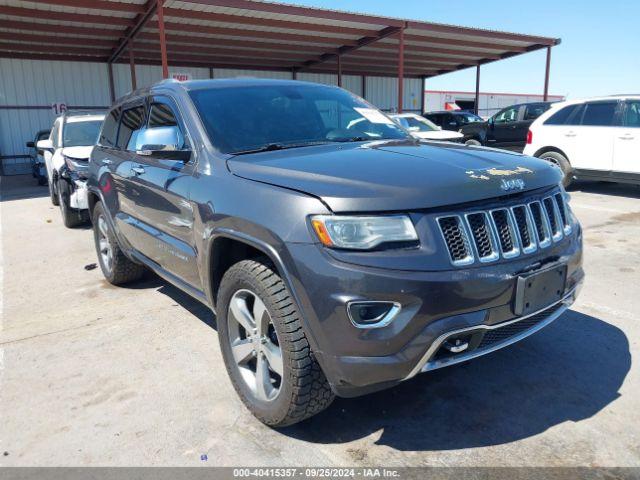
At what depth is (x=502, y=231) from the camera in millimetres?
2361

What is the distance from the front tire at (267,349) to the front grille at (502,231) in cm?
77

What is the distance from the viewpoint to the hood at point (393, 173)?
218cm

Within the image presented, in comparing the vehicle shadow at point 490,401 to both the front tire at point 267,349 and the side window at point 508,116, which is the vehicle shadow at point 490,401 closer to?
the front tire at point 267,349

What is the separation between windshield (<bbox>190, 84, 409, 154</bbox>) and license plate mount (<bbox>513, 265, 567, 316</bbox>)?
4.85 feet

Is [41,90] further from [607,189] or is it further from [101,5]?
[607,189]

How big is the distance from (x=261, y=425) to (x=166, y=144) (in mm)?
1756

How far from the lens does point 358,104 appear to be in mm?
3996

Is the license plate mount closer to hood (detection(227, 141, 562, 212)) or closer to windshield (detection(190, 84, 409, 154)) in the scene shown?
hood (detection(227, 141, 562, 212))

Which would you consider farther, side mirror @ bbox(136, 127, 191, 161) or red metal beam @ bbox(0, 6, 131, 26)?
red metal beam @ bbox(0, 6, 131, 26)

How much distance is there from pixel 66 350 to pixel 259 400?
6.16ft

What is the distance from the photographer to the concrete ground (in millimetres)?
2477

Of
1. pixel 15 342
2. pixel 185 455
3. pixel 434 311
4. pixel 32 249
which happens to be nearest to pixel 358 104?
pixel 434 311

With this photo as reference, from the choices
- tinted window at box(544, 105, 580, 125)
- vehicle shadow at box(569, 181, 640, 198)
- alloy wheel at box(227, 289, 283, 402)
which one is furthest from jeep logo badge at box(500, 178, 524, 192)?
vehicle shadow at box(569, 181, 640, 198)

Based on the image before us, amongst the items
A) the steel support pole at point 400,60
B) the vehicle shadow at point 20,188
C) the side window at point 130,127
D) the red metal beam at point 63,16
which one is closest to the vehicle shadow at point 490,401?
the side window at point 130,127
